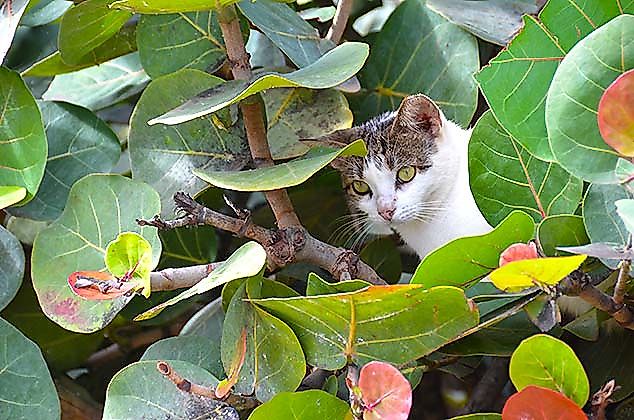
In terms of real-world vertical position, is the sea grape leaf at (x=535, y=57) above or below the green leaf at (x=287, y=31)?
above

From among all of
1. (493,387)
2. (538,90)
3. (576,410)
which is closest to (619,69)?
(538,90)

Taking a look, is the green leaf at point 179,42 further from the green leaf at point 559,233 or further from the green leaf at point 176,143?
the green leaf at point 559,233

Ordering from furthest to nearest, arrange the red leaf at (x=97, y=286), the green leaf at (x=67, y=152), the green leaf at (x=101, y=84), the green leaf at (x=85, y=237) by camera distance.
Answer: the green leaf at (x=101, y=84) → the green leaf at (x=67, y=152) → the green leaf at (x=85, y=237) → the red leaf at (x=97, y=286)

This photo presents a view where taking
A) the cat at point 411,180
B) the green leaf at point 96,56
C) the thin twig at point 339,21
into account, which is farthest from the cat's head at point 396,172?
the green leaf at point 96,56

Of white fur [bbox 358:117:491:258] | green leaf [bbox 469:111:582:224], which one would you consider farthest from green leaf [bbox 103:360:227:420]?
white fur [bbox 358:117:491:258]

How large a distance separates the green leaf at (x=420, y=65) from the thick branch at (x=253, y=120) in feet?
0.75

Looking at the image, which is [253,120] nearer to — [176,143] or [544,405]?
[176,143]

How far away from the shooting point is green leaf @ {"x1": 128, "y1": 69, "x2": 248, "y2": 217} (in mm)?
719

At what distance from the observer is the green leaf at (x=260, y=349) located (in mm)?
552

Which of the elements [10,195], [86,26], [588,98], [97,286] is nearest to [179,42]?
[86,26]

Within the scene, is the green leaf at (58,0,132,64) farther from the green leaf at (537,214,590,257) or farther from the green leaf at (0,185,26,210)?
the green leaf at (537,214,590,257)

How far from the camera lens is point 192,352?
25.8 inches

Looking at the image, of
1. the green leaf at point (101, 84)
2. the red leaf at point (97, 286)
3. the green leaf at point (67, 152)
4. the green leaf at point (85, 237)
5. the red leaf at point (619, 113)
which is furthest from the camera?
the green leaf at point (101, 84)

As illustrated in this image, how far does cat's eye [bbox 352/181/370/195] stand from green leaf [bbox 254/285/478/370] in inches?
20.0
